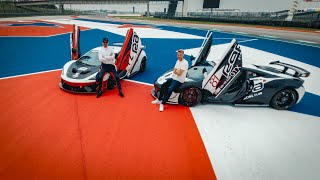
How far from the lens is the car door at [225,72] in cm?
585

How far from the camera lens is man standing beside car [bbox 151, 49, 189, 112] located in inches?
244

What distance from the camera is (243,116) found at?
627cm

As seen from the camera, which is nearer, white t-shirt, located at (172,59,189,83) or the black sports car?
white t-shirt, located at (172,59,189,83)

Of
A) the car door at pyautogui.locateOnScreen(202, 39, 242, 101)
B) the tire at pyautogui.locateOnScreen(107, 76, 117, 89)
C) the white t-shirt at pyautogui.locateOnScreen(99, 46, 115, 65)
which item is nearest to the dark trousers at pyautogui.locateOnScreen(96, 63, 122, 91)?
the white t-shirt at pyautogui.locateOnScreen(99, 46, 115, 65)

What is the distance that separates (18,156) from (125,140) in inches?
85.9

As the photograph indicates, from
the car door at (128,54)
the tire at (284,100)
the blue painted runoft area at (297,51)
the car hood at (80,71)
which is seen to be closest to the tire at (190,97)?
the tire at (284,100)

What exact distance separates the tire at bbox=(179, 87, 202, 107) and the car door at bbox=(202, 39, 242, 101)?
0.32 meters

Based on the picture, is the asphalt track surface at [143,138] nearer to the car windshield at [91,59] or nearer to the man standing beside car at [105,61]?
the man standing beside car at [105,61]

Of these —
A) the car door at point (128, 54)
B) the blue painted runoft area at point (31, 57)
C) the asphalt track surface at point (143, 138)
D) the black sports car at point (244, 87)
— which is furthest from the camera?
the blue painted runoft area at point (31, 57)

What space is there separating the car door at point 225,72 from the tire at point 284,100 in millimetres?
1550

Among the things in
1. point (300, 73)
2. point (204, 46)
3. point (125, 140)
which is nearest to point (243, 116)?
point (300, 73)

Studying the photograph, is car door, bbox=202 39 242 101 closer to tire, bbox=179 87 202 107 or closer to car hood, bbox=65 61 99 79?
tire, bbox=179 87 202 107

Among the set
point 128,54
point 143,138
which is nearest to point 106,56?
point 128,54

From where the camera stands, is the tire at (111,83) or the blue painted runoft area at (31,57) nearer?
the tire at (111,83)
